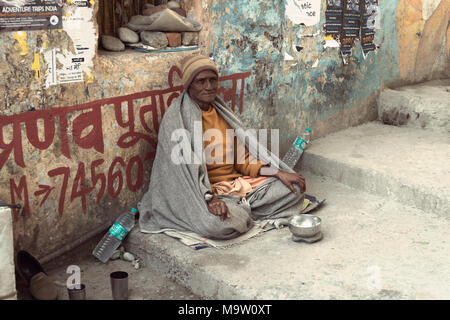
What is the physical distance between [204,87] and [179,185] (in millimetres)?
695

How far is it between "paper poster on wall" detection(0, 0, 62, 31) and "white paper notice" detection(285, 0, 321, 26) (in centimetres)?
222

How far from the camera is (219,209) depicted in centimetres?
324

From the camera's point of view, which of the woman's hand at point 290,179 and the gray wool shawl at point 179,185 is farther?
the woman's hand at point 290,179

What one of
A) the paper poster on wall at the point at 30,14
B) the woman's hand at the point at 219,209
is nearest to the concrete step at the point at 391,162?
the woman's hand at the point at 219,209

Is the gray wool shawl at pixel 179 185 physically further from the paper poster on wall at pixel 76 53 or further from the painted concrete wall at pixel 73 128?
the paper poster on wall at pixel 76 53

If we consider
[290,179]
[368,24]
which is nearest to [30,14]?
[290,179]

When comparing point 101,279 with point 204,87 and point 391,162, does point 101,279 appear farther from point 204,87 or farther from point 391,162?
point 391,162

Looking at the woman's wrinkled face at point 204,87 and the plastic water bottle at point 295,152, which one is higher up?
the woman's wrinkled face at point 204,87

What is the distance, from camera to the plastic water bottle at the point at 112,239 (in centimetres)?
345

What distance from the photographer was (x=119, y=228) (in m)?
3.45

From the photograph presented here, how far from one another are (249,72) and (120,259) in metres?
1.91

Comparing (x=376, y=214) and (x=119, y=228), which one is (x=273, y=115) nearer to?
(x=376, y=214)

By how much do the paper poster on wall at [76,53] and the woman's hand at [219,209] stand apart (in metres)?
1.16

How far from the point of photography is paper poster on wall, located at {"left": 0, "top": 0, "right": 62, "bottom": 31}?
2785 millimetres
